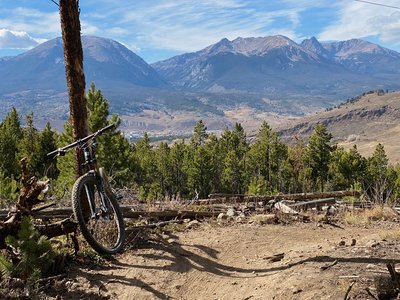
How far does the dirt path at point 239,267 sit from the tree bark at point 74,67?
7.09ft

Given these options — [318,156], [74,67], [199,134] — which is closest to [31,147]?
[318,156]

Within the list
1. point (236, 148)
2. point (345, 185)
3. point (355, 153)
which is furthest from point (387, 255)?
point (236, 148)

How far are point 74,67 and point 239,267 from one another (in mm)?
4186

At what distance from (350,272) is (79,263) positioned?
3.68 m

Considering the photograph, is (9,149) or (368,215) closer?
(368,215)

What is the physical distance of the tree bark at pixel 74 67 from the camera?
23.2 feet

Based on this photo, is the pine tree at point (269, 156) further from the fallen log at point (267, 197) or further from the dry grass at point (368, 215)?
the dry grass at point (368, 215)

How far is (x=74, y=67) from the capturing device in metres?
7.20

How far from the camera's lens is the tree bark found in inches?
279

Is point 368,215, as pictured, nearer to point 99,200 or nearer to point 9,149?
point 99,200

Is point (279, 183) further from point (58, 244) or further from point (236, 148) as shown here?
point (58, 244)

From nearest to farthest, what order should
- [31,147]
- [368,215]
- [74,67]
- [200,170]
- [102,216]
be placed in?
[102,216], [74,67], [368,215], [31,147], [200,170]

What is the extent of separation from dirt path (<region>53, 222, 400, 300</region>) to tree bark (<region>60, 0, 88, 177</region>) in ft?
7.09

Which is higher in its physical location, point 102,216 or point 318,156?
point 102,216
